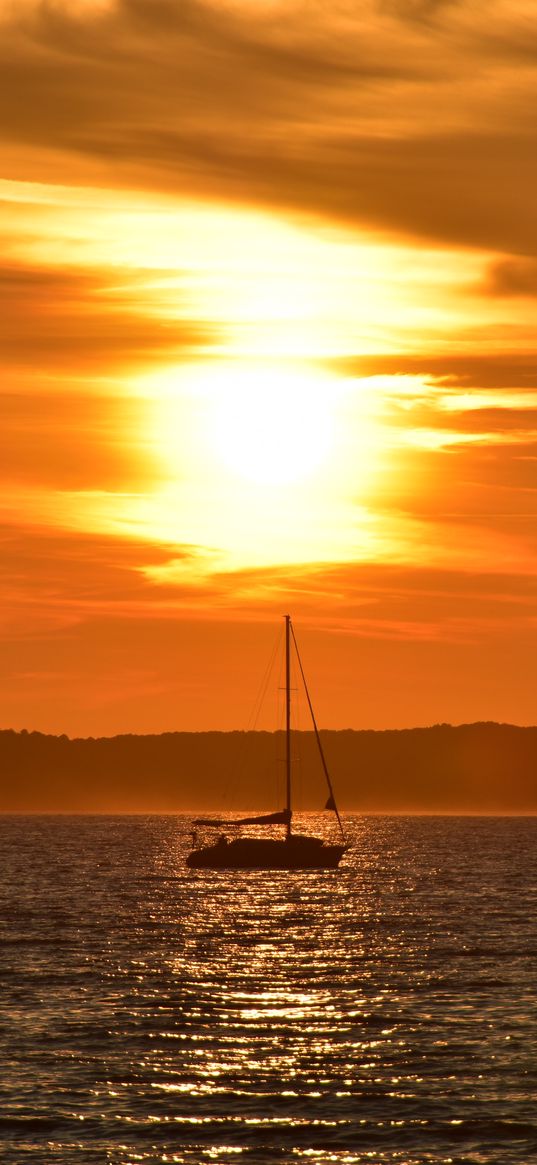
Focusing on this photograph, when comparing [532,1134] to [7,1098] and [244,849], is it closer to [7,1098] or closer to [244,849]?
[7,1098]

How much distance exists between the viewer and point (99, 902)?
12444 centimetres

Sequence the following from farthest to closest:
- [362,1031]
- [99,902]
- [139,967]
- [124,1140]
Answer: [99,902], [139,967], [362,1031], [124,1140]

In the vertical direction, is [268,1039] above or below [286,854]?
below

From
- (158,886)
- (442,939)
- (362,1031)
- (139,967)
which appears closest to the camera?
(362,1031)

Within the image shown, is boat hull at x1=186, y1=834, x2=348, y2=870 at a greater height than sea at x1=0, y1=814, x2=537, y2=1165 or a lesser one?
greater

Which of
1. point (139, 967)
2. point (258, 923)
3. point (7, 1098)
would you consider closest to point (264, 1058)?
point (7, 1098)

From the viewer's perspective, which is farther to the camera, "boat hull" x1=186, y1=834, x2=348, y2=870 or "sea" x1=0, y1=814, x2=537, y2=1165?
"boat hull" x1=186, y1=834, x2=348, y2=870

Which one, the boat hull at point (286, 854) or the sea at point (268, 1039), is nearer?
the sea at point (268, 1039)

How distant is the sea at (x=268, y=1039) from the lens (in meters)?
40.7

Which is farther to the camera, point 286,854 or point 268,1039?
point 286,854

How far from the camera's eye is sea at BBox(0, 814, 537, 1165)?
40.7 meters

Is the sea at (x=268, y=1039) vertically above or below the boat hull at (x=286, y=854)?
below

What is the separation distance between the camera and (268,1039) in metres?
54.6

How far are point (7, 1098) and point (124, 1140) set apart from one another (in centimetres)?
573
